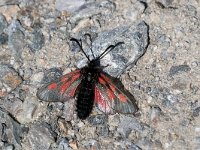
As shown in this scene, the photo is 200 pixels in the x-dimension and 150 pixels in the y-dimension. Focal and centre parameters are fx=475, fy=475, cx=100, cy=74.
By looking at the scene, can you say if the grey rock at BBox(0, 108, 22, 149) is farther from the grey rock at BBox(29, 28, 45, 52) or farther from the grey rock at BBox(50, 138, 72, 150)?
the grey rock at BBox(29, 28, 45, 52)

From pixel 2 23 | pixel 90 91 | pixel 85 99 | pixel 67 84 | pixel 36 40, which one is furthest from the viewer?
pixel 2 23

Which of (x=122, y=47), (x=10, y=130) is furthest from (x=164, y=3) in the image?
(x=10, y=130)

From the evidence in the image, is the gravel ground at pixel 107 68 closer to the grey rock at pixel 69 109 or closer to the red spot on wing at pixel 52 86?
the grey rock at pixel 69 109

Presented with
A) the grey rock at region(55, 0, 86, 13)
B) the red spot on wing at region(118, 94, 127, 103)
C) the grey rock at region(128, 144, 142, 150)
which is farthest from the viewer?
the grey rock at region(55, 0, 86, 13)

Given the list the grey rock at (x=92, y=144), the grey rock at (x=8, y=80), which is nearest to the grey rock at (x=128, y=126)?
the grey rock at (x=92, y=144)

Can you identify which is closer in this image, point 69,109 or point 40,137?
point 40,137

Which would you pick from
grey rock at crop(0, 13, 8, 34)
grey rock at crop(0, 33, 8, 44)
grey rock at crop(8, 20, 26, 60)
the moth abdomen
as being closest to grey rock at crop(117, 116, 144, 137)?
the moth abdomen

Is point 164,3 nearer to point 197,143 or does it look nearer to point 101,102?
point 101,102
